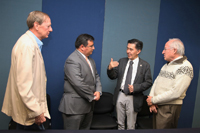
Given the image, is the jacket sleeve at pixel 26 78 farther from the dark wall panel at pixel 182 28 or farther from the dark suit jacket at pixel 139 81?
the dark wall panel at pixel 182 28

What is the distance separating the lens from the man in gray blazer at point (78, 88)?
2139 mm

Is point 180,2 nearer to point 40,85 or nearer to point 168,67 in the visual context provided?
point 168,67

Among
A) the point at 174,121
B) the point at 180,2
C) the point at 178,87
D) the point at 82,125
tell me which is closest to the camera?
the point at 178,87

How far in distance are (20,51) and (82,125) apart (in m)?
1.55

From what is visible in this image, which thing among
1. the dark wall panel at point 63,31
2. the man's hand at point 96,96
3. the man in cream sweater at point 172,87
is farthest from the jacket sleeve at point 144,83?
the dark wall panel at point 63,31

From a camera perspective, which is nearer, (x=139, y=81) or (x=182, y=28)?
(x=139, y=81)

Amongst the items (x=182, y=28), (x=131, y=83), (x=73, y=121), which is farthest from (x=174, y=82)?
(x=182, y=28)

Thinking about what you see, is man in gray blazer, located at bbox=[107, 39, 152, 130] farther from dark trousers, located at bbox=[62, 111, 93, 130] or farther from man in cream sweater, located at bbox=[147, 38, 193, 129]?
dark trousers, located at bbox=[62, 111, 93, 130]

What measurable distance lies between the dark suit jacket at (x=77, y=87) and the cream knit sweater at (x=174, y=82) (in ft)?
2.98

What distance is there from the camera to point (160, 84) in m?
2.14

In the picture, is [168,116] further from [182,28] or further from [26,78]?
[182,28]

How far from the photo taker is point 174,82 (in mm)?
1972

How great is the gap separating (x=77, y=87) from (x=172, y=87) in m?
1.21

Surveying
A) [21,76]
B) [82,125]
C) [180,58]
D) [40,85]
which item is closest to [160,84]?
[180,58]
